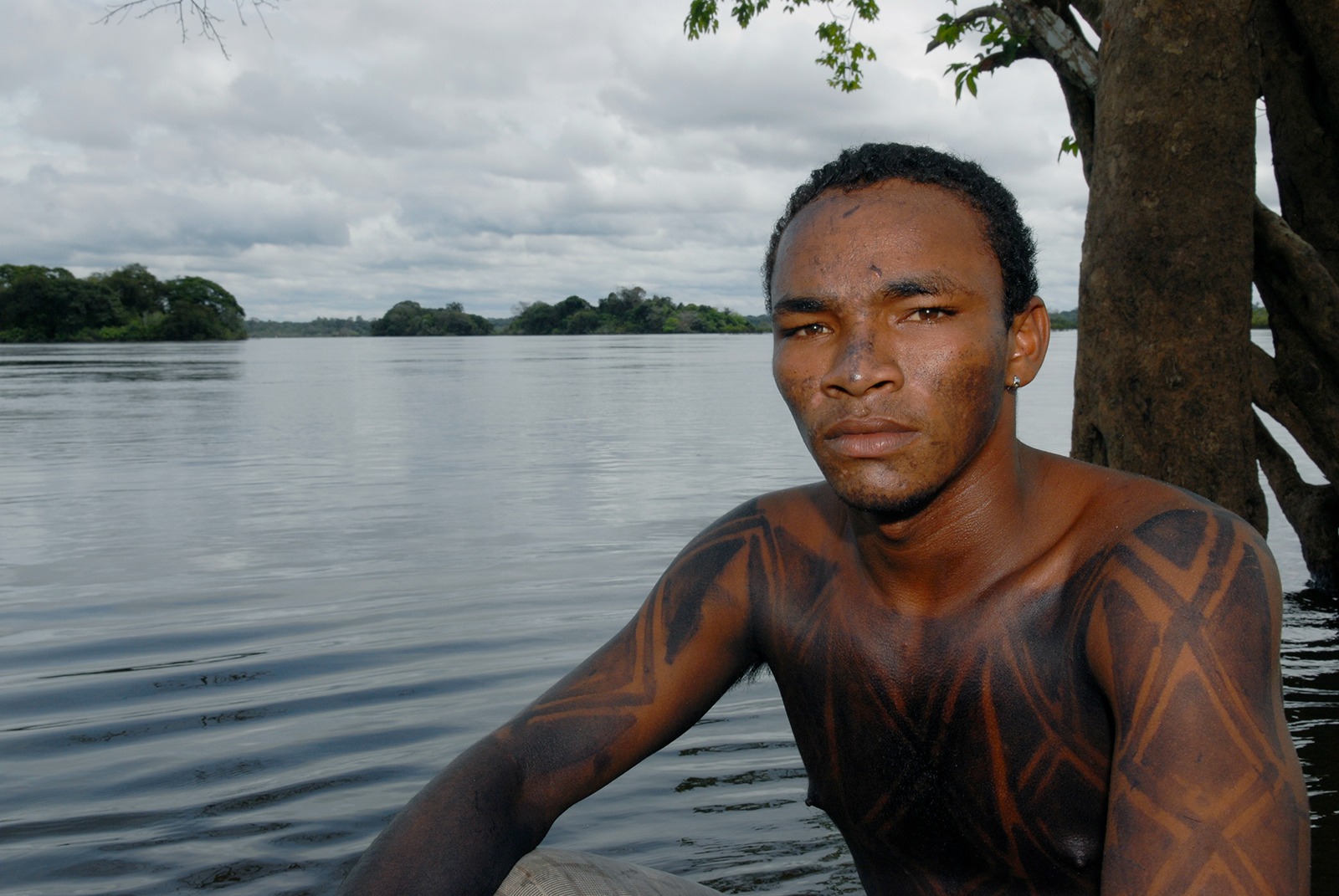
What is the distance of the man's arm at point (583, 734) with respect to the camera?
2215 mm

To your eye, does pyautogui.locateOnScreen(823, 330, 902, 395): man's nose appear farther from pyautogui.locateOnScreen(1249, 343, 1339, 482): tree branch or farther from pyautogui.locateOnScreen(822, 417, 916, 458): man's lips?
pyautogui.locateOnScreen(1249, 343, 1339, 482): tree branch

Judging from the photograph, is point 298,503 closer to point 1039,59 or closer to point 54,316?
point 1039,59

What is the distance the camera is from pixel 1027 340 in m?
2.38

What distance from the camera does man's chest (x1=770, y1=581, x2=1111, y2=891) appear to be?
217cm

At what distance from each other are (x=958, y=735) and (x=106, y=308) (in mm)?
105403

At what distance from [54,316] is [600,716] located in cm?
10376

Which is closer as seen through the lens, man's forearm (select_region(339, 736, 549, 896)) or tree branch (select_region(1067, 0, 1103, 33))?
man's forearm (select_region(339, 736, 549, 896))

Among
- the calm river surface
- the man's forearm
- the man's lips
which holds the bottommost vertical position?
the calm river surface

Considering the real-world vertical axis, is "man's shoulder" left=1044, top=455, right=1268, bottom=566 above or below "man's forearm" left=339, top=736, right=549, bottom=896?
above

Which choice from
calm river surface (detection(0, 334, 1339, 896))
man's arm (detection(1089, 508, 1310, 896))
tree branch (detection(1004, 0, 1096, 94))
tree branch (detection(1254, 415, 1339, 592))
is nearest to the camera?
man's arm (detection(1089, 508, 1310, 896))

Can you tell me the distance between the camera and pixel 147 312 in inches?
4072

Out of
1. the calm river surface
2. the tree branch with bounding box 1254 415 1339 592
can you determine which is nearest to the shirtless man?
the calm river surface

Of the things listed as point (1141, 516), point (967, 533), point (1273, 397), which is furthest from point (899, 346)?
point (1273, 397)

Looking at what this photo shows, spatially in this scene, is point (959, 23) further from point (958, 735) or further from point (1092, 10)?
point (958, 735)
